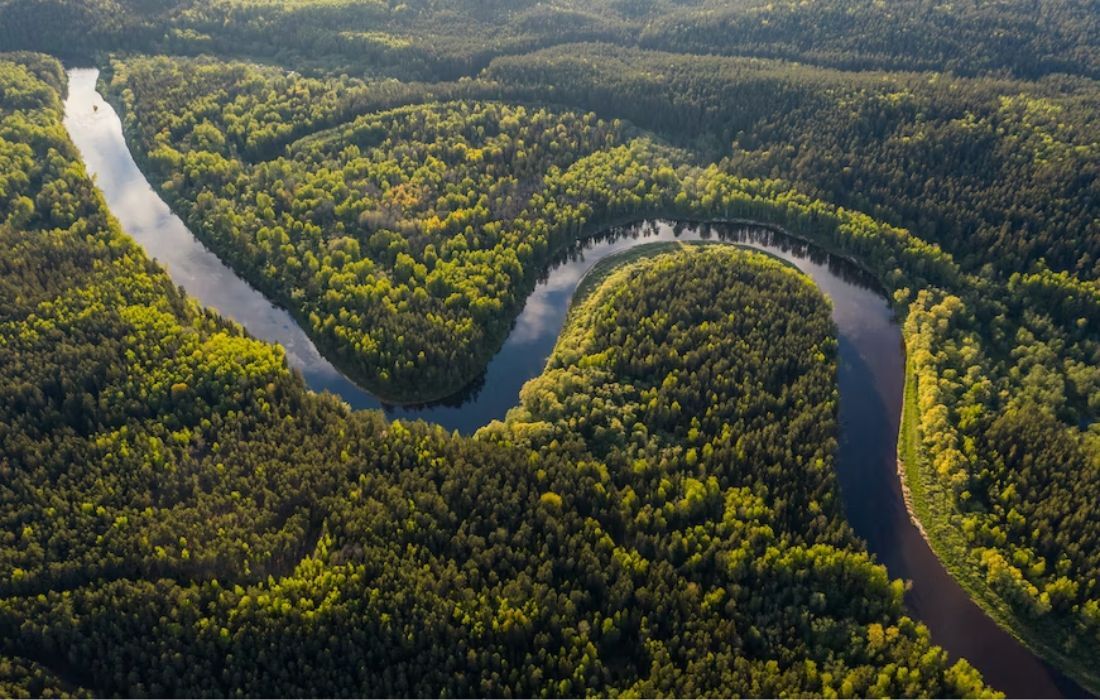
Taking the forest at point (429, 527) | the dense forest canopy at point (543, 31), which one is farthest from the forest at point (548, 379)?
the dense forest canopy at point (543, 31)

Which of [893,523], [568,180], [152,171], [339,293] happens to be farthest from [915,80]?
[152,171]

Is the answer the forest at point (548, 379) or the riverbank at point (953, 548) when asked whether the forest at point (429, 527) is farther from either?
the riverbank at point (953, 548)

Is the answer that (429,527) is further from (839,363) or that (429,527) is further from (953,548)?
(839,363)

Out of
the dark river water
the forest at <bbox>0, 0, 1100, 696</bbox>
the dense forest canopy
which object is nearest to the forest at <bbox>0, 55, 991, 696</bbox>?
the forest at <bbox>0, 0, 1100, 696</bbox>

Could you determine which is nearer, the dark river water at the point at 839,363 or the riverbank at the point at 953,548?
the riverbank at the point at 953,548

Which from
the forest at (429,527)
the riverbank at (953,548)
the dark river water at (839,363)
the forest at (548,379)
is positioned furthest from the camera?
the dark river water at (839,363)

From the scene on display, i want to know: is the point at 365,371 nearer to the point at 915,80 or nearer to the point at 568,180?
the point at 568,180

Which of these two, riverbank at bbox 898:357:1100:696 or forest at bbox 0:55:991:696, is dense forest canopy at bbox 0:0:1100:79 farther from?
riverbank at bbox 898:357:1100:696
